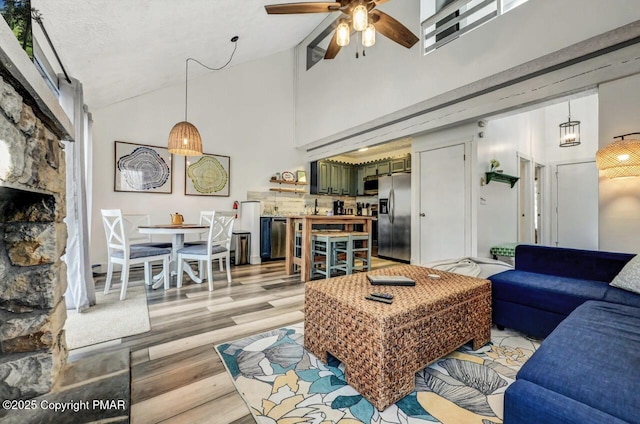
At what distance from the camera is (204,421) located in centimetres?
121

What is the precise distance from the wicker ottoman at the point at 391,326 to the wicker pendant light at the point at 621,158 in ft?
5.74

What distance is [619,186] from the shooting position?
8.38ft

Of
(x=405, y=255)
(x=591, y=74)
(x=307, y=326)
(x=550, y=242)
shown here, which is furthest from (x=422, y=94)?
(x=550, y=242)

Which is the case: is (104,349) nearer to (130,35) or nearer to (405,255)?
(130,35)

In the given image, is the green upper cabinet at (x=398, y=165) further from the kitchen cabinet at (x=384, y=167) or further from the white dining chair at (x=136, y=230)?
the white dining chair at (x=136, y=230)

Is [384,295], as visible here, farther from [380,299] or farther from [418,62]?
[418,62]

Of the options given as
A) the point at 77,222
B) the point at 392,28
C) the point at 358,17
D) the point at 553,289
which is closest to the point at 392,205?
the point at 392,28

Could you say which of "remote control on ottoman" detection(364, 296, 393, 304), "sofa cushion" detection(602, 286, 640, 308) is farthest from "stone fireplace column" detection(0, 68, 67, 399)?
"sofa cushion" detection(602, 286, 640, 308)

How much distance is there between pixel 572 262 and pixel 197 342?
9.74 ft

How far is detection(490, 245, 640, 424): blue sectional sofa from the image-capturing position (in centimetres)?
76

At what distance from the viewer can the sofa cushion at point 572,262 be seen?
1994mm

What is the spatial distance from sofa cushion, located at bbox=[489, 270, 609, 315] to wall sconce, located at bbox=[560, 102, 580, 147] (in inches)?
181

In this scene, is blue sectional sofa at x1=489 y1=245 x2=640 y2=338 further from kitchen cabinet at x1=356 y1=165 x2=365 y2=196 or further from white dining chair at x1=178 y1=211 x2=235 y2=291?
kitchen cabinet at x1=356 y1=165 x2=365 y2=196

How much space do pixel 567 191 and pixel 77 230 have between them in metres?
8.04
